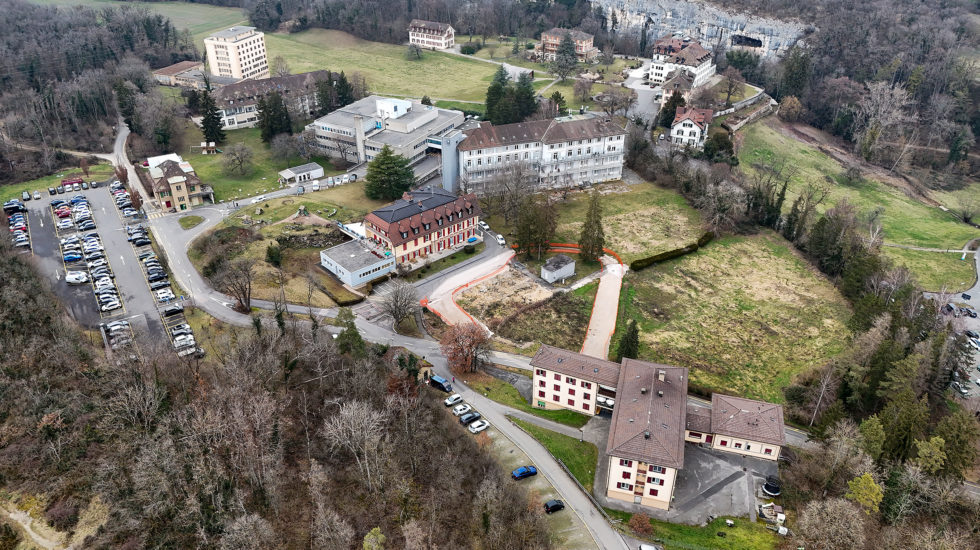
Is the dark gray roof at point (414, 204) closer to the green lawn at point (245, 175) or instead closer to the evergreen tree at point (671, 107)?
the green lawn at point (245, 175)

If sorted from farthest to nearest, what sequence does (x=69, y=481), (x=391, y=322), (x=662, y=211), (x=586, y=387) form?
(x=662, y=211) < (x=391, y=322) < (x=586, y=387) < (x=69, y=481)

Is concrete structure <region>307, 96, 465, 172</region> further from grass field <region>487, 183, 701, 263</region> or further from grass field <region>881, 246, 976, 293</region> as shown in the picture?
grass field <region>881, 246, 976, 293</region>

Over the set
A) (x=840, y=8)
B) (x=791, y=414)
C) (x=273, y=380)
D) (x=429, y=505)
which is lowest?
(x=791, y=414)

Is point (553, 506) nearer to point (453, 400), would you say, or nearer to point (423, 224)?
point (453, 400)

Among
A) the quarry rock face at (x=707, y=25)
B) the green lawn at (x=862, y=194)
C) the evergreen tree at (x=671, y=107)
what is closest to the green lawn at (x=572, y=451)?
the green lawn at (x=862, y=194)

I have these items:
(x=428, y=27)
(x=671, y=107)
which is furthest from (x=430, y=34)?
(x=671, y=107)

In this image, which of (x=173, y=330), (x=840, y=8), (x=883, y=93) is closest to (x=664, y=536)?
(x=173, y=330)

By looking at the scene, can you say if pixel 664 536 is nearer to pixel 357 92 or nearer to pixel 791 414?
pixel 791 414

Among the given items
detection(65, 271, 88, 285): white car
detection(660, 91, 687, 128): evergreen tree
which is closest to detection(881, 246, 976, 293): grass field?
detection(660, 91, 687, 128): evergreen tree
